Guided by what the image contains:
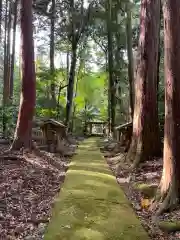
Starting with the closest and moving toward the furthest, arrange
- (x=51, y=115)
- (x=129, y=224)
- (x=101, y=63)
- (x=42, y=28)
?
(x=129, y=224), (x=51, y=115), (x=42, y=28), (x=101, y=63)

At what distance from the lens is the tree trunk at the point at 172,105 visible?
621cm

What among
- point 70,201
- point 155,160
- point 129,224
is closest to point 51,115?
point 155,160

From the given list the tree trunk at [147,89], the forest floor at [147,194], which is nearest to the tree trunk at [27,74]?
the forest floor at [147,194]

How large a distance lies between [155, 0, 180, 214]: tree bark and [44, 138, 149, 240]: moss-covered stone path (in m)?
0.81

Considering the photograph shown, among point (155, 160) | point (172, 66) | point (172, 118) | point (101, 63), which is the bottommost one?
point (155, 160)

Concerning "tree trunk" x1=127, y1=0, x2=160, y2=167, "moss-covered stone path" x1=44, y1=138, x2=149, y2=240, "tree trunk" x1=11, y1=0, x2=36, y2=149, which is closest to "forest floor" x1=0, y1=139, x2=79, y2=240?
"moss-covered stone path" x1=44, y1=138, x2=149, y2=240

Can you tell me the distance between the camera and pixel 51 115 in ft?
68.6

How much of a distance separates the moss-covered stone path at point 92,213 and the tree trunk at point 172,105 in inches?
32.3

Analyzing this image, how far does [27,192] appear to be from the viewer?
7.02 meters

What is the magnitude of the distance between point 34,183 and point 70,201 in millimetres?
1455

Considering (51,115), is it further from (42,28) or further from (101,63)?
(101,63)

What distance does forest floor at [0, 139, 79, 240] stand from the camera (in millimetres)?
5111

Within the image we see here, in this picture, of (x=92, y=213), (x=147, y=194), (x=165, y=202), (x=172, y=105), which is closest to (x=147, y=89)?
(x=147, y=194)

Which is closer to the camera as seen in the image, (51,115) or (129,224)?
(129,224)
